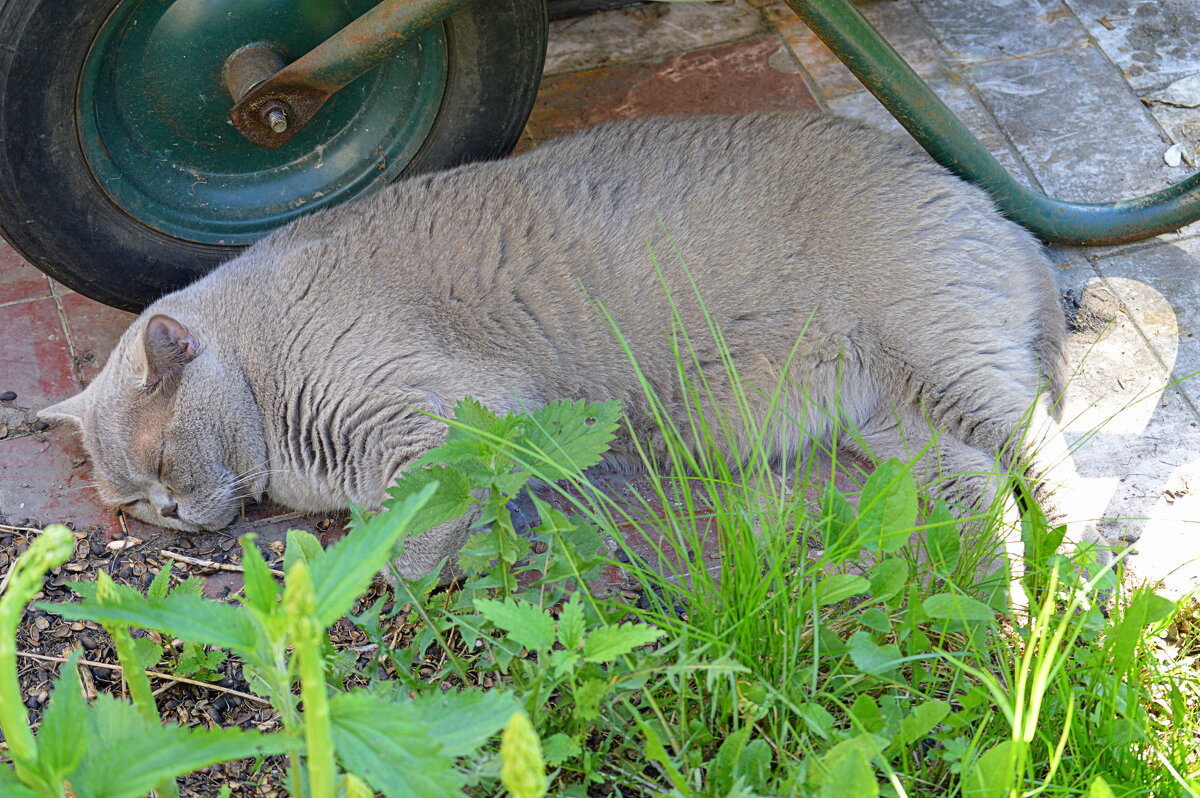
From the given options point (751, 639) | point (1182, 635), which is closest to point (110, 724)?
point (751, 639)

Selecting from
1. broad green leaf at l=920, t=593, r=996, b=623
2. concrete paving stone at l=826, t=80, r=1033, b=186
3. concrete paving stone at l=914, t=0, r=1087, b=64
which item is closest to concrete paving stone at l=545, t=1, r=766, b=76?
concrete paving stone at l=826, t=80, r=1033, b=186

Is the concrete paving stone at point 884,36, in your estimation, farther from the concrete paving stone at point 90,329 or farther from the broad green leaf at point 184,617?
the broad green leaf at point 184,617

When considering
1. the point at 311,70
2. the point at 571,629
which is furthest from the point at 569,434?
the point at 311,70

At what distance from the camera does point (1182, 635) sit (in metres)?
2.21

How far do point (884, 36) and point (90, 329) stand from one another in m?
2.71

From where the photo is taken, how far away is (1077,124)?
3430 mm

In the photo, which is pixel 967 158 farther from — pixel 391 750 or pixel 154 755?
pixel 154 755

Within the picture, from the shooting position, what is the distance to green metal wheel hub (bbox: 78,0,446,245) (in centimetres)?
256

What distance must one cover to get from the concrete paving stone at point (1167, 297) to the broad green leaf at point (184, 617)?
2.43 meters

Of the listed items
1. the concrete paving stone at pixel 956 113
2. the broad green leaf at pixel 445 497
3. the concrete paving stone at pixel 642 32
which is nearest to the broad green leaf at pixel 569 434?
the broad green leaf at pixel 445 497

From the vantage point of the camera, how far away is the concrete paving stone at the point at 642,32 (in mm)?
3783

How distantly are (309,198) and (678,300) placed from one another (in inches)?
43.5

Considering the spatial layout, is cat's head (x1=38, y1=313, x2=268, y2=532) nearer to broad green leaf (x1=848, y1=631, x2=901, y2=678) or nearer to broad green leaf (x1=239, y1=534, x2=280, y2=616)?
broad green leaf (x1=239, y1=534, x2=280, y2=616)

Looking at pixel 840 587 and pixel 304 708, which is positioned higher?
pixel 304 708
